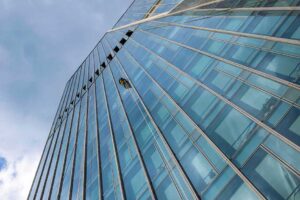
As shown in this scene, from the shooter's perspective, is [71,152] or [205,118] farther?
[71,152]

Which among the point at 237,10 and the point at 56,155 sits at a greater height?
the point at 237,10

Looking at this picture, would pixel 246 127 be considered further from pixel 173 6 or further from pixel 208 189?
pixel 173 6

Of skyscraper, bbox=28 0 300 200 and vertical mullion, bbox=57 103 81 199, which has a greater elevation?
skyscraper, bbox=28 0 300 200

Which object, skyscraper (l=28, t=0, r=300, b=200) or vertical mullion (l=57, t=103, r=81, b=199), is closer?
skyscraper (l=28, t=0, r=300, b=200)

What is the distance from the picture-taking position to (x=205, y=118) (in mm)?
15961

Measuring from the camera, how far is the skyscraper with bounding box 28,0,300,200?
1178 cm

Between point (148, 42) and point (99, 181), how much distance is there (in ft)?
59.2

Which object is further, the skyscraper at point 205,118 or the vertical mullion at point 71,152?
Result: the vertical mullion at point 71,152

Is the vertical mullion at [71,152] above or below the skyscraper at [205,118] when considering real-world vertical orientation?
below

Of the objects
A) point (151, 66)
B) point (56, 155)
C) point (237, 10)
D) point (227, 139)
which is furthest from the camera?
point (56, 155)

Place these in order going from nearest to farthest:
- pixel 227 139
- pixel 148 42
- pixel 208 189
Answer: pixel 208 189, pixel 227 139, pixel 148 42

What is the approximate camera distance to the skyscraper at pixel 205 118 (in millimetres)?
11781

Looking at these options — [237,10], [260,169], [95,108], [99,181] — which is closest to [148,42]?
[95,108]

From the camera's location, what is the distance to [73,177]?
27641 mm
